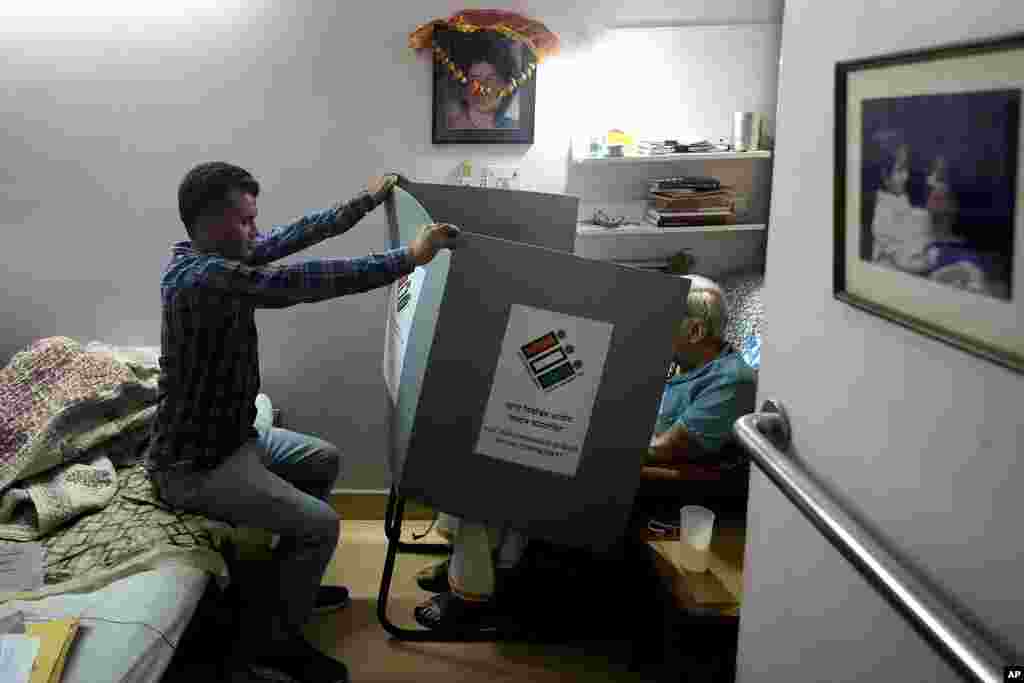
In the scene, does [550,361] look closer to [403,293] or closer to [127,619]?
[403,293]

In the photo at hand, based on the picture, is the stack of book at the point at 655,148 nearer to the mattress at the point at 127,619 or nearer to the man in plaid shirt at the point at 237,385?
the man in plaid shirt at the point at 237,385

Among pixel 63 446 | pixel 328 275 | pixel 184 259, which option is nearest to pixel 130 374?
pixel 63 446

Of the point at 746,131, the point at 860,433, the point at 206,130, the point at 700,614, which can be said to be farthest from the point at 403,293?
the point at 746,131

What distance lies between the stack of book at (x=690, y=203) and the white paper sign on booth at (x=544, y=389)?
4.21 ft

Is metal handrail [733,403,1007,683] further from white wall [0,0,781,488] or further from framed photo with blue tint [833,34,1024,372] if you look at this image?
white wall [0,0,781,488]

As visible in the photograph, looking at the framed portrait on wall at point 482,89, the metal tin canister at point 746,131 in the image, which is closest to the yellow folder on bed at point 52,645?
the framed portrait on wall at point 482,89

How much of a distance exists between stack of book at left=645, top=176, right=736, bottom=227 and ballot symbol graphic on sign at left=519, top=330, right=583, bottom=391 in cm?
130

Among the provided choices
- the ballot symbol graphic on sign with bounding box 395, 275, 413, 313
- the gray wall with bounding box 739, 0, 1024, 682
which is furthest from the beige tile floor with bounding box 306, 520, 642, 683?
the gray wall with bounding box 739, 0, 1024, 682

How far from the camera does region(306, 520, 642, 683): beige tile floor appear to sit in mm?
2057

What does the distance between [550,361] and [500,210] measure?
26.2 inches

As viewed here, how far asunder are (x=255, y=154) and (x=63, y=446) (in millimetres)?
1184

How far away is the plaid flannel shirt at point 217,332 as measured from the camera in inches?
67.0

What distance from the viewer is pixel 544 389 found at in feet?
5.59

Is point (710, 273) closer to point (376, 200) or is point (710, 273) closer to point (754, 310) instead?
point (754, 310)
